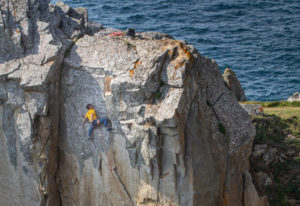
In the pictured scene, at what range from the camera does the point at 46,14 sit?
62.2 feet

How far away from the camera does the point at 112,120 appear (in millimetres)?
18047

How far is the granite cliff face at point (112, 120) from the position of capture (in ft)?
56.2

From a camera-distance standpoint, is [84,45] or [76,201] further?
[76,201]

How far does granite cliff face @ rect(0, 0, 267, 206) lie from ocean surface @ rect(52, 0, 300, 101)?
2389cm

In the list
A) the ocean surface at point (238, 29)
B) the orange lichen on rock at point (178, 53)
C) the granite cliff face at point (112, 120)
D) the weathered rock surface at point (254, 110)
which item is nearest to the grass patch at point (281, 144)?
the weathered rock surface at point (254, 110)

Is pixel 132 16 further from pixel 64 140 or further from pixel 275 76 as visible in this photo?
pixel 64 140

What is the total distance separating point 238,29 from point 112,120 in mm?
36825

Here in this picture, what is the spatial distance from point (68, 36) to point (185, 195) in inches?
311

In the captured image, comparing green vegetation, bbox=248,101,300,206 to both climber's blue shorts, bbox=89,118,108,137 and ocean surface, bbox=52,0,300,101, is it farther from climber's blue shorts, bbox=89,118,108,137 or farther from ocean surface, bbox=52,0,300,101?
ocean surface, bbox=52,0,300,101

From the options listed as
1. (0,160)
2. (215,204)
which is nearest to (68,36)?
(0,160)

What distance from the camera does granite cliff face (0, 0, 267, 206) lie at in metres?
17.1

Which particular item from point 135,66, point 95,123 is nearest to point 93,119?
point 95,123

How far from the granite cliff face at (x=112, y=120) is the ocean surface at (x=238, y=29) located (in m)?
23.9

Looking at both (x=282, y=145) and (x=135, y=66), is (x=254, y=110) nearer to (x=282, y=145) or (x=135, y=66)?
(x=282, y=145)
